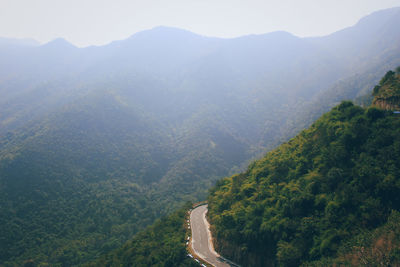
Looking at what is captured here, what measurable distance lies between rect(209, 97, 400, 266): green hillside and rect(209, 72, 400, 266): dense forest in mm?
76

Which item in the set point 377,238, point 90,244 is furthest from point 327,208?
point 90,244

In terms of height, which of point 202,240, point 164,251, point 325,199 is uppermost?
point 325,199

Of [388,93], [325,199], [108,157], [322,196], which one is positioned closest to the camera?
[325,199]

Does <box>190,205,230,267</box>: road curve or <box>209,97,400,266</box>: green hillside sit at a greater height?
<box>209,97,400,266</box>: green hillside

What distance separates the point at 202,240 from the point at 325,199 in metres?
16.5

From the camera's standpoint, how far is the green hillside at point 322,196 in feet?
81.0

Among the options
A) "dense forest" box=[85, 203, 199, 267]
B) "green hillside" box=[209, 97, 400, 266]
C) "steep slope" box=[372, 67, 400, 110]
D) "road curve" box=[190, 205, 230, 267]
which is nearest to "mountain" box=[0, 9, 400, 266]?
"dense forest" box=[85, 203, 199, 267]

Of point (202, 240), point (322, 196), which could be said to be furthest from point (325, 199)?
point (202, 240)

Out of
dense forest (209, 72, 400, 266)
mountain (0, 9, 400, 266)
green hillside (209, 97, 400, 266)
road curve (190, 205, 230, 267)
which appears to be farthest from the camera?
mountain (0, 9, 400, 266)

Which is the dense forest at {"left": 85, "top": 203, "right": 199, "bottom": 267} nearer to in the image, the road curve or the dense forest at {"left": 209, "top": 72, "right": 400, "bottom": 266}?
the road curve

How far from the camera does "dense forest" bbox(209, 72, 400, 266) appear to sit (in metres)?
24.1

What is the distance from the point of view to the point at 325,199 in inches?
1102

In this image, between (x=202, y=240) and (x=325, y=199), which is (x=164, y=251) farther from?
(x=325, y=199)

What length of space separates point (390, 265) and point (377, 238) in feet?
9.84
